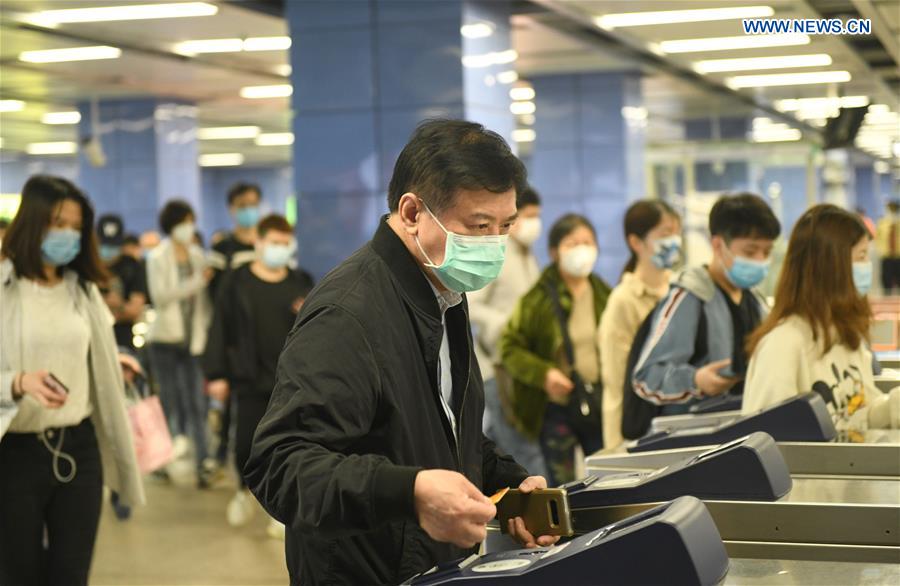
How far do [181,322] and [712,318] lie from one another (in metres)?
5.66

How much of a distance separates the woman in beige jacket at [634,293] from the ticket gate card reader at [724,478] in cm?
269

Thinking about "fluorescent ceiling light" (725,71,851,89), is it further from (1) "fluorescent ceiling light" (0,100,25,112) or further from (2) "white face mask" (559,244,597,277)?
(1) "fluorescent ceiling light" (0,100,25,112)

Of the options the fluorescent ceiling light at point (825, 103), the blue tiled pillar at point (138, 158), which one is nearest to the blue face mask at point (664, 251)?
the fluorescent ceiling light at point (825, 103)

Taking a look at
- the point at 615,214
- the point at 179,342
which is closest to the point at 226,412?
the point at 179,342

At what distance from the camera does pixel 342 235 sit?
952 cm

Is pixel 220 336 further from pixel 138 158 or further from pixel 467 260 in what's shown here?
pixel 138 158

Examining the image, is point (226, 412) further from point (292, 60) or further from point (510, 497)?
point (510, 497)

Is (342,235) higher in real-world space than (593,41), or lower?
lower

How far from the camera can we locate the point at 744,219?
14.3ft

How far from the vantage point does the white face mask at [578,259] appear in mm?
6234

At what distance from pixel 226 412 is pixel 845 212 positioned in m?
5.94

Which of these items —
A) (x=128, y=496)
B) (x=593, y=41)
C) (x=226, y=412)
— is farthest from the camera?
(x=593, y=41)

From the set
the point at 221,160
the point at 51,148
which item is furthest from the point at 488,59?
the point at 221,160

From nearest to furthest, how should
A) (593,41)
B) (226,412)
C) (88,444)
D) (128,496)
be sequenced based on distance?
(88,444), (128,496), (226,412), (593,41)
